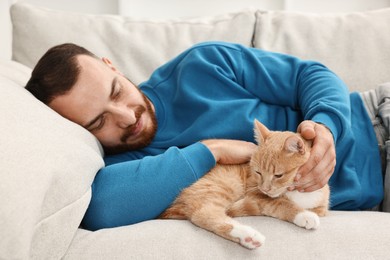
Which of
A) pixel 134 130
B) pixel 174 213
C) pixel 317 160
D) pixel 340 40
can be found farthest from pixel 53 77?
pixel 340 40

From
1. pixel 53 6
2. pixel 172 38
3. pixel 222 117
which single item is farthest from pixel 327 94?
pixel 53 6

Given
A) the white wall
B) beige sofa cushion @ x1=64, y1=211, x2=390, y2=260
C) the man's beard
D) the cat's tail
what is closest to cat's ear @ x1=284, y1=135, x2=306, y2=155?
beige sofa cushion @ x1=64, y1=211, x2=390, y2=260

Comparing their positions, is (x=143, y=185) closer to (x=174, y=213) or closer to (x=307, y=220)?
(x=174, y=213)

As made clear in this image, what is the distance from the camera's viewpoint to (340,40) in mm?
1756

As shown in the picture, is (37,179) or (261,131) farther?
(261,131)

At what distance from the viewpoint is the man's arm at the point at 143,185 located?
1055 millimetres

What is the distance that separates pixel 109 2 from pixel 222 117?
4.84ft

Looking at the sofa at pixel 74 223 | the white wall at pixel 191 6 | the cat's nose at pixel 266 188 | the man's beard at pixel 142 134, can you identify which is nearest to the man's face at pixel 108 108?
the man's beard at pixel 142 134

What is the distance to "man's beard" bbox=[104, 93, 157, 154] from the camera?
1395 millimetres

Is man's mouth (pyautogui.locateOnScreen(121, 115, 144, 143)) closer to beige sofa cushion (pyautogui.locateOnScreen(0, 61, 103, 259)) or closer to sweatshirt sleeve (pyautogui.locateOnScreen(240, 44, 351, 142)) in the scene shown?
beige sofa cushion (pyautogui.locateOnScreen(0, 61, 103, 259))

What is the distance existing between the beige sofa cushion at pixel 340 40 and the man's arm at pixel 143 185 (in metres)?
0.86

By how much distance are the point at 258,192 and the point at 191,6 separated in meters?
1.59

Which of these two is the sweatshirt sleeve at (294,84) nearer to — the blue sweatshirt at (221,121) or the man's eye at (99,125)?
the blue sweatshirt at (221,121)

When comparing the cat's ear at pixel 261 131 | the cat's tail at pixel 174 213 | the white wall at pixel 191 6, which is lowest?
the cat's tail at pixel 174 213
